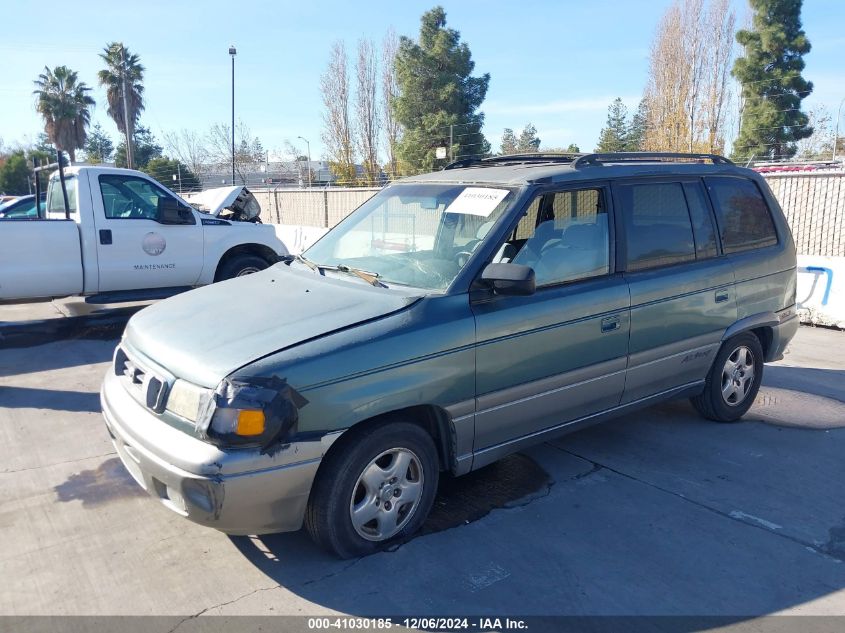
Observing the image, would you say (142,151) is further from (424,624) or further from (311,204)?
(424,624)

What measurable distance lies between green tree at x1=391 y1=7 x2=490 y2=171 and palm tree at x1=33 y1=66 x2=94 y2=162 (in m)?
28.2

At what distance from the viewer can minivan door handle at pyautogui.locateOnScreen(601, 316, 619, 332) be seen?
4242mm

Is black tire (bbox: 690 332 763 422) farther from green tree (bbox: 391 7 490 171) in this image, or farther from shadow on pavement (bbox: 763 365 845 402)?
green tree (bbox: 391 7 490 171)

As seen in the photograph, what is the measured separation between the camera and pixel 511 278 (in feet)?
11.7

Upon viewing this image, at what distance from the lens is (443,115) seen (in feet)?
106

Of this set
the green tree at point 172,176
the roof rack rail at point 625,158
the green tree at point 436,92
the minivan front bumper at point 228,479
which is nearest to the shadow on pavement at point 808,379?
the roof rack rail at point 625,158

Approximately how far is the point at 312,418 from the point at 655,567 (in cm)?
188

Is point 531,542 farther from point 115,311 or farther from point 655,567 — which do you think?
point 115,311

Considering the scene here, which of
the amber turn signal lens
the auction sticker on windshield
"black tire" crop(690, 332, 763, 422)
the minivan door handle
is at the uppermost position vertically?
the auction sticker on windshield

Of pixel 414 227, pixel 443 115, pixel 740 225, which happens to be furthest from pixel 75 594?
pixel 443 115

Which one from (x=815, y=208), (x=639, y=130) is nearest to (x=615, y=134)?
(x=639, y=130)

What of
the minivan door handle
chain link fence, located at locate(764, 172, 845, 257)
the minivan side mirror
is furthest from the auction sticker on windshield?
chain link fence, located at locate(764, 172, 845, 257)

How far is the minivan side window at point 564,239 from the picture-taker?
4.07 meters

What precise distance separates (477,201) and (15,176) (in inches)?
2116
